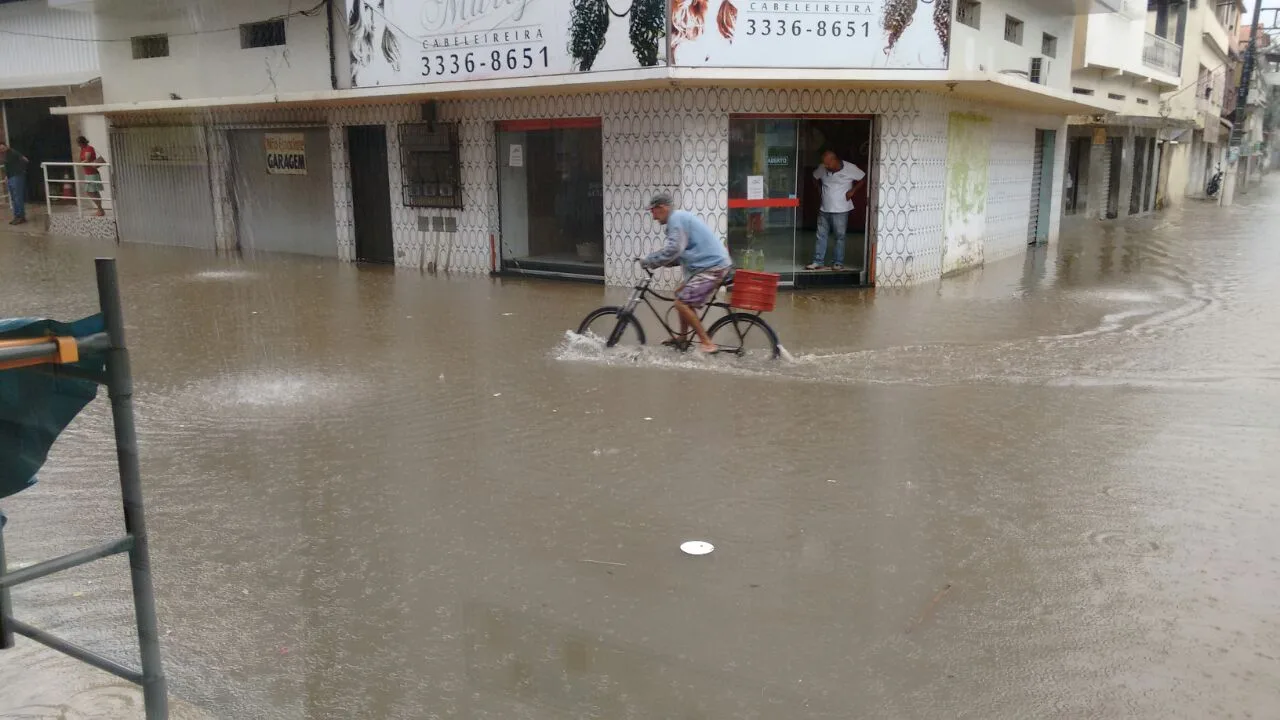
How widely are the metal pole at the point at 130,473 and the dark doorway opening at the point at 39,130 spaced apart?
2515 cm

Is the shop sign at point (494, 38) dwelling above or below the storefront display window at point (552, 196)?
above

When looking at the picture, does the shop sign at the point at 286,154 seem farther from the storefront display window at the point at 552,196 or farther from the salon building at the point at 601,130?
the storefront display window at the point at 552,196

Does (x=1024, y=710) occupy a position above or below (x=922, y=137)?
below

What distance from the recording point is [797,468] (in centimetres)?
621

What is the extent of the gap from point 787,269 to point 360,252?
8.08 m

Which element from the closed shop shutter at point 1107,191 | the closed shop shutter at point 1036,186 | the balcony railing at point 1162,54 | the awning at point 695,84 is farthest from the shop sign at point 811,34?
the closed shop shutter at point 1107,191

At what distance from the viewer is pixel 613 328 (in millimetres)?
9391

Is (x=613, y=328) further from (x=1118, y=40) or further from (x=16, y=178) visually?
(x=1118, y=40)

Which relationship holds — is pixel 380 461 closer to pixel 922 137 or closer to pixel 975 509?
pixel 975 509

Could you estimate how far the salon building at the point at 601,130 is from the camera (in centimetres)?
1254

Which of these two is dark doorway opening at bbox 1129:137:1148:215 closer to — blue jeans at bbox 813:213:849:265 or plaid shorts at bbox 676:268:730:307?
blue jeans at bbox 813:213:849:265

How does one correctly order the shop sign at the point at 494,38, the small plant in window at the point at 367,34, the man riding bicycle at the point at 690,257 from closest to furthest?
the man riding bicycle at the point at 690,257
the shop sign at the point at 494,38
the small plant in window at the point at 367,34

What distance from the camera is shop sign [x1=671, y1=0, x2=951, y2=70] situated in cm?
1212

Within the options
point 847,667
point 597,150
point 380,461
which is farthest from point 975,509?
point 597,150
